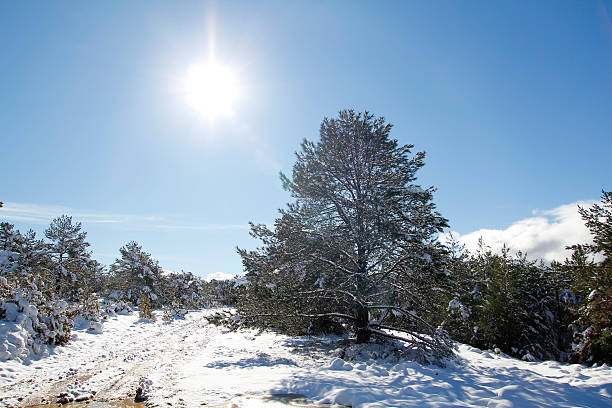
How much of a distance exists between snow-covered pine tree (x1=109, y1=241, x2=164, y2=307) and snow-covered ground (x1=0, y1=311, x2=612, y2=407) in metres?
25.0

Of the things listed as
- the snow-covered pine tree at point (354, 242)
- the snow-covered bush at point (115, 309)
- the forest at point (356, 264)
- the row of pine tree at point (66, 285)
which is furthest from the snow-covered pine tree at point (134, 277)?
the snow-covered pine tree at point (354, 242)

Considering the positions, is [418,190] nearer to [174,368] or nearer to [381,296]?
[381,296]

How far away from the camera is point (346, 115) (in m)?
12.4

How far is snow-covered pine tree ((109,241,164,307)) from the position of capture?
3375 centimetres

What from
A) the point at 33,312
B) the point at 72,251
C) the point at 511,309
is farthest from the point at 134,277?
the point at 511,309

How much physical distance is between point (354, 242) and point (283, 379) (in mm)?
5392

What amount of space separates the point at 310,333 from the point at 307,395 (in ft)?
33.8

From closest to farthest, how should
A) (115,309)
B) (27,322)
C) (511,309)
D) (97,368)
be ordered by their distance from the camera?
(97,368), (27,322), (511,309), (115,309)

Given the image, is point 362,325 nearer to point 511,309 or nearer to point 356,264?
point 356,264

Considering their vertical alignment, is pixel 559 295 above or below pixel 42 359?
above

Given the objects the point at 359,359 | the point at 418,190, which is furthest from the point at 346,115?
the point at 359,359

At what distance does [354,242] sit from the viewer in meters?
A: 11.2

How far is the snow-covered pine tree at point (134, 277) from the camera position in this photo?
33.8m

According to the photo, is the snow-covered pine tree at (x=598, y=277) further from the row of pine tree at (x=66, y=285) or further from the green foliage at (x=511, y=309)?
the row of pine tree at (x=66, y=285)
